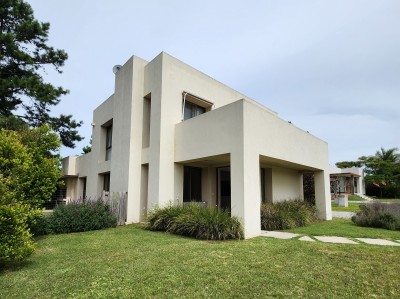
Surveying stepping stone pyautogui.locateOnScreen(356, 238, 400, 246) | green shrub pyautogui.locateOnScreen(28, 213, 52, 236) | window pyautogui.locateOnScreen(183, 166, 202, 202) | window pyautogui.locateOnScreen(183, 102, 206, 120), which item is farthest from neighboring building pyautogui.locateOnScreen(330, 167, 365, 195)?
green shrub pyautogui.locateOnScreen(28, 213, 52, 236)

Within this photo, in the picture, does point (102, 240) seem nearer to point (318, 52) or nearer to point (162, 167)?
point (162, 167)

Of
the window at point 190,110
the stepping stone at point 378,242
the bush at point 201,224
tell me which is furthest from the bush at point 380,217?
the window at point 190,110

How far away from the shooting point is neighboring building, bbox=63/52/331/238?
9.13m

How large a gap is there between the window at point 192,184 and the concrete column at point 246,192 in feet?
14.5

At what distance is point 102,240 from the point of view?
26.5 ft

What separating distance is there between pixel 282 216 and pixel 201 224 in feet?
13.6

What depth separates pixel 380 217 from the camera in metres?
11.1

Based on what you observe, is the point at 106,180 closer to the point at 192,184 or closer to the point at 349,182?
the point at 192,184

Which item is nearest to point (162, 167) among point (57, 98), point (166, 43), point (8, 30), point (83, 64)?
point (166, 43)

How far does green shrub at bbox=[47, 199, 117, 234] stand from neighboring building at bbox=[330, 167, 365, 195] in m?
36.1

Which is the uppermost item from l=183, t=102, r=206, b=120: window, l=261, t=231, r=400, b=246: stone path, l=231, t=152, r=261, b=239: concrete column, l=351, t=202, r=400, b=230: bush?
l=183, t=102, r=206, b=120: window

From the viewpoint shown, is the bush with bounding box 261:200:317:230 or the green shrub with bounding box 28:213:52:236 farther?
the bush with bounding box 261:200:317:230

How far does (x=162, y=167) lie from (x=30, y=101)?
13.9 meters

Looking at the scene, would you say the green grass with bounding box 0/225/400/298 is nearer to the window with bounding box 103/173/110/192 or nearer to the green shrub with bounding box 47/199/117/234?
the green shrub with bounding box 47/199/117/234
